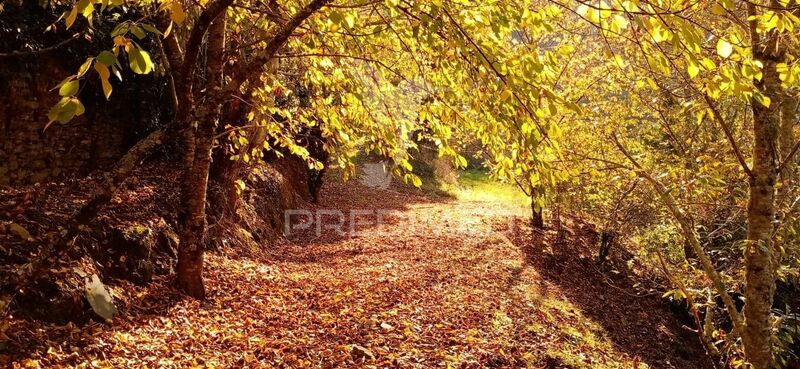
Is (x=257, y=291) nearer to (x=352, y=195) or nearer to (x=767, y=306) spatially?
(x=767, y=306)

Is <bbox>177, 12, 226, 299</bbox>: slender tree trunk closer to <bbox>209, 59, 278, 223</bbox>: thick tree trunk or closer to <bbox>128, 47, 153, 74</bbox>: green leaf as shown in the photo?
<bbox>209, 59, 278, 223</bbox>: thick tree trunk

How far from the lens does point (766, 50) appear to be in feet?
14.5

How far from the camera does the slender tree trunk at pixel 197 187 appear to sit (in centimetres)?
606

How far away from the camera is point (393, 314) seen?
24.9ft

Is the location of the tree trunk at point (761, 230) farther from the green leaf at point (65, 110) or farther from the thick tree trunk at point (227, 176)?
the thick tree trunk at point (227, 176)

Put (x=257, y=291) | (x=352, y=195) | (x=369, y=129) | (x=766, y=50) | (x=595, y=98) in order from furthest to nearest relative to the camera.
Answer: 1. (x=352, y=195)
2. (x=595, y=98)
3. (x=257, y=291)
4. (x=369, y=129)
5. (x=766, y=50)

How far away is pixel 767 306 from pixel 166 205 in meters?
8.49

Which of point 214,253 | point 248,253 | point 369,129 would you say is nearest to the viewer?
point 369,129

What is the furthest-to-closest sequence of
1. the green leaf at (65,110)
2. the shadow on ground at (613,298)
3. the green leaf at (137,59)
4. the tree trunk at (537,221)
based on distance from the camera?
the tree trunk at (537,221), the shadow on ground at (613,298), the green leaf at (137,59), the green leaf at (65,110)

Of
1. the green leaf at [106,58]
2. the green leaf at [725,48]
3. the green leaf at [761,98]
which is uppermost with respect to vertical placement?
the green leaf at [725,48]

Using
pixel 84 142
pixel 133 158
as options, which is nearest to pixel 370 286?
pixel 133 158

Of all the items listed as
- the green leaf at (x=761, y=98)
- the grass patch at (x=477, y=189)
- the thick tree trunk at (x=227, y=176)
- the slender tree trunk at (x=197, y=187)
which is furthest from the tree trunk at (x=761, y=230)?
the grass patch at (x=477, y=189)

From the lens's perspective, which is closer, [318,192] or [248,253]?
[248,253]

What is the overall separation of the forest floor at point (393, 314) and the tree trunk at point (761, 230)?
113 inches
